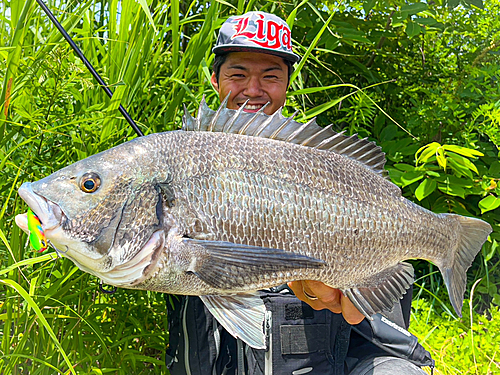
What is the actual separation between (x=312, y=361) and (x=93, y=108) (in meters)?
1.37

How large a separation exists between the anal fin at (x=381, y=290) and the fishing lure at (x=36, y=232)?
94cm

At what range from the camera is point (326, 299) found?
1.69 m

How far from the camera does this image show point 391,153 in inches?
131

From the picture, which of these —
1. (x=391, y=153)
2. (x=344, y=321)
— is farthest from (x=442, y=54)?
(x=344, y=321)

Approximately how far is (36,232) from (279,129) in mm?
769

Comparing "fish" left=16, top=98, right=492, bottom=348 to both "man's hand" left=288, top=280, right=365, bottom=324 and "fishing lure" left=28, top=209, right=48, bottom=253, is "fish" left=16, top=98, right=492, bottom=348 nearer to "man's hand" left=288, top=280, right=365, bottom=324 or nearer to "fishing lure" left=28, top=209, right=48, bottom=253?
"fishing lure" left=28, top=209, right=48, bottom=253

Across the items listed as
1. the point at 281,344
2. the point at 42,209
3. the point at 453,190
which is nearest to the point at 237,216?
the point at 42,209

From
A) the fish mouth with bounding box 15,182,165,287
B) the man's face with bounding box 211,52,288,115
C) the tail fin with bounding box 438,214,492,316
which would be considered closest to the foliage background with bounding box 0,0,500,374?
the man's face with bounding box 211,52,288,115

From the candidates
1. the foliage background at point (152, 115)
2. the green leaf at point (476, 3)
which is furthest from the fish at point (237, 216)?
the green leaf at point (476, 3)

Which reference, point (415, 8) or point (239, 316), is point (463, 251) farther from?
point (415, 8)

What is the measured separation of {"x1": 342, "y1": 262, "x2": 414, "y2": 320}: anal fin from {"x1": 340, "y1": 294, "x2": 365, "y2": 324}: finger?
0.15 meters

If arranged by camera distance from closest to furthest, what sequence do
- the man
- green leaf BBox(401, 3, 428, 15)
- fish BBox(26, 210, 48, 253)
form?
fish BBox(26, 210, 48, 253)
the man
green leaf BBox(401, 3, 428, 15)

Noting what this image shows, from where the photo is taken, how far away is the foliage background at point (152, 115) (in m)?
1.84

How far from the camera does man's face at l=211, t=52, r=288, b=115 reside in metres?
2.39
